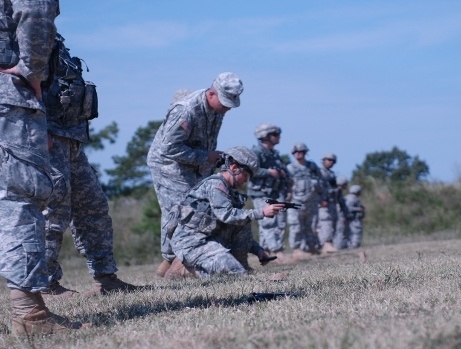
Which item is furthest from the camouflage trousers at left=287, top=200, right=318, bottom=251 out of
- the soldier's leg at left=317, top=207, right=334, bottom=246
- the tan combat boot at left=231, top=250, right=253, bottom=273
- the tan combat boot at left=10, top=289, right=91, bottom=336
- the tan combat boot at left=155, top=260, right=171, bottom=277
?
the tan combat boot at left=10, top=289, right=91, bottom=336

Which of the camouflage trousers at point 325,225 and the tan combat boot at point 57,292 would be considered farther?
the camouflage trousers at point 325,225

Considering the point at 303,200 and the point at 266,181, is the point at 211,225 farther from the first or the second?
the point at 303,200

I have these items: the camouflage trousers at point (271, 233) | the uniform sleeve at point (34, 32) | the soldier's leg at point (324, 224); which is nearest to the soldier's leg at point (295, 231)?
the camouflage trousers at point (271, 233)

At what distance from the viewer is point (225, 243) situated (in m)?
9.64

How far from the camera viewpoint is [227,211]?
8.91m

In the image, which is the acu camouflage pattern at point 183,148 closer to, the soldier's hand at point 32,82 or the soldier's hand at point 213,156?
the soldier's hand at point 213,156

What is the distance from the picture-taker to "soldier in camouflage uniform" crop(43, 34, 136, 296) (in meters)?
7.10

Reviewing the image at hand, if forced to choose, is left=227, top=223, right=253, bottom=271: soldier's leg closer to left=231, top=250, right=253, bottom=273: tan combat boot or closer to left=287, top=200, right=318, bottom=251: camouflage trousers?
left=231, top=250, right=253, bottom=273: tan combat boot

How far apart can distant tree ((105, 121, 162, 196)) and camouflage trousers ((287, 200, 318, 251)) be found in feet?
65.8

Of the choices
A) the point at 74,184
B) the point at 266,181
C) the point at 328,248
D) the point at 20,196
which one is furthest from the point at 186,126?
the point at 328,248

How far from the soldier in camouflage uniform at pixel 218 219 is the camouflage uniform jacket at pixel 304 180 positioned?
8.57 metres

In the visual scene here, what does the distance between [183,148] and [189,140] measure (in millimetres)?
158

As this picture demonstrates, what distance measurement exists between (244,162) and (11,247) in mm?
4028

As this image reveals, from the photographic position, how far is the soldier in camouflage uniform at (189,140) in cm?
955
